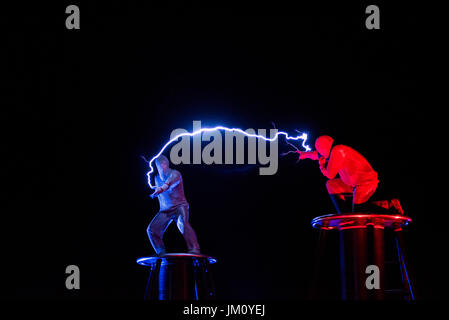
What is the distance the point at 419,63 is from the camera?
6348 millimetres

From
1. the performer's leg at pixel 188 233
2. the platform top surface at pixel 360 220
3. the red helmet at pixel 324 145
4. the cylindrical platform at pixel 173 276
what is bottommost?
the cylindrical platform at pixel 173 276

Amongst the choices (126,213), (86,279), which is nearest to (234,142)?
(126,213)

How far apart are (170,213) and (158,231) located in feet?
0.61

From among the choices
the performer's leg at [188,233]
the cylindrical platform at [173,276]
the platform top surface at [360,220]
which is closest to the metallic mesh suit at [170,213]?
the performer's leg at [188,233]

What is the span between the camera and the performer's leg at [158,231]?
5.45 metres

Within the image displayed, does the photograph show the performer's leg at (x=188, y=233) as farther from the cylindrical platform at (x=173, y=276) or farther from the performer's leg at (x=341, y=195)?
the performer's leg at (x=341, y=195)

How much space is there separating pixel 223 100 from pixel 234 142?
1.46ft

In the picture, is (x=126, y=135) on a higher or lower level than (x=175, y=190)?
higher

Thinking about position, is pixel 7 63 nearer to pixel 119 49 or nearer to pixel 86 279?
pixel 119 49

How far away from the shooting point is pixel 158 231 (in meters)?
5.49
